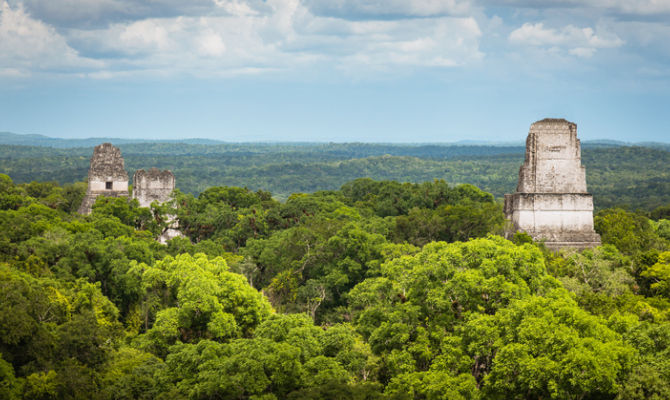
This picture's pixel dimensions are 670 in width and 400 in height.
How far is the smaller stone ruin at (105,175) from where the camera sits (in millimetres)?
48781

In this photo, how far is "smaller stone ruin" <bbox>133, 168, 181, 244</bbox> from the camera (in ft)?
152

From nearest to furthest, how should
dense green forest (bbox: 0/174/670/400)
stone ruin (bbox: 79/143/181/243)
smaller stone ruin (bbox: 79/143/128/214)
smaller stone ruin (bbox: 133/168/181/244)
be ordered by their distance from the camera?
1. dense green forest (bbox: 0/174/670/400)
2. smaller stone ruin (bbox: 133/168/181/244)
3. stone ruin (bbox: 79/143/181/243)
4. smaller stone ruin (bbox: 79/143/128/214)

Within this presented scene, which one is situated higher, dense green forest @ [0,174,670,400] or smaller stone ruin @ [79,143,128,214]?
smaller stone ruin @ [79,143,128,214]

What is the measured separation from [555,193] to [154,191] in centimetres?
2307

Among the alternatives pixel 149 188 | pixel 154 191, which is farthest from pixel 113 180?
pixel 154 191

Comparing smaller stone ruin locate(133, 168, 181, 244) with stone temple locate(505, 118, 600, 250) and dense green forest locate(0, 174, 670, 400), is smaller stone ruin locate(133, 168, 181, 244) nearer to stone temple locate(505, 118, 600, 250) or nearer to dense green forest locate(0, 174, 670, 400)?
dense green forest locate(0, 174, 670, 400)

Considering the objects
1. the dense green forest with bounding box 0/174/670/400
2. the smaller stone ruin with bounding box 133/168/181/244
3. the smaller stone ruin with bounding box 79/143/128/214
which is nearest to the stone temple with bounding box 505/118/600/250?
the dense green forest with bounding box 0/174/670/400

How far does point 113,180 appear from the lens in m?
49.2

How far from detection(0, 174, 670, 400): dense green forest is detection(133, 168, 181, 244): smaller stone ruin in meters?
10.6

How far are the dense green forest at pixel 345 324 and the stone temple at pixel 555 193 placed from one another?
144 centimetres

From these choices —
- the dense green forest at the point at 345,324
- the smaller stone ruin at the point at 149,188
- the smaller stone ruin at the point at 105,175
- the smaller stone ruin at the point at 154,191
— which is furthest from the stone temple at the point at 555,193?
the smaller stone ruin at the point at 105,175

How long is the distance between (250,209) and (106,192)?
8727mm

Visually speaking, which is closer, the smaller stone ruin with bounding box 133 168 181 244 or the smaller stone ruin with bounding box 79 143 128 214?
the smaller stone ruin with bounding box 133 168 181 244

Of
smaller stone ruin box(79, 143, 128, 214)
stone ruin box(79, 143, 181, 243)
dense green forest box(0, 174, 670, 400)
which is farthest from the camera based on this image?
smaller stone ruin box(79, 143, 128, 214)
